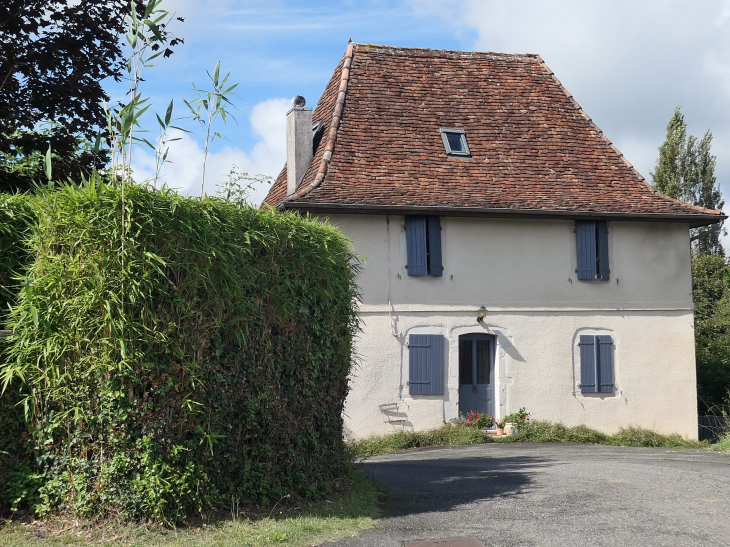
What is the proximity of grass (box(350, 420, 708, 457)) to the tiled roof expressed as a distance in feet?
14.7

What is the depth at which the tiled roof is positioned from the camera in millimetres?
16266

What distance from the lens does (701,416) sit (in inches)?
742

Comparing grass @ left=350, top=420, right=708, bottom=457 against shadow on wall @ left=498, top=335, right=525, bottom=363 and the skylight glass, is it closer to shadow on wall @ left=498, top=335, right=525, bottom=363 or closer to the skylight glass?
shadow on wall @ left=498, top=335, right=525, bottom=363

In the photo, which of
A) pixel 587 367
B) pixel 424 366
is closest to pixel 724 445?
pixel 587 367

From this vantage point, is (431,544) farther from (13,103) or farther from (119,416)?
(13,103)

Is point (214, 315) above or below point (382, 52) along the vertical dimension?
below

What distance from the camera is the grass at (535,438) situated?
1526cm

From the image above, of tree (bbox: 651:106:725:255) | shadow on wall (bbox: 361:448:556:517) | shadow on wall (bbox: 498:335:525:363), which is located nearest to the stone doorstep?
shadow on wall (bbox: 361:448:556:517)

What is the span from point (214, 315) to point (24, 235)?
5.34 feet

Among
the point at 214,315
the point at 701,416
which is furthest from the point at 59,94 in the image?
the point at 701,416

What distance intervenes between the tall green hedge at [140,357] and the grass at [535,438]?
28.0 ft

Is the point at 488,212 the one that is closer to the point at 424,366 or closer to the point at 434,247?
the point at 434,247

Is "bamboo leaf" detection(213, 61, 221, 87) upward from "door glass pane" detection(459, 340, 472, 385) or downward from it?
upward

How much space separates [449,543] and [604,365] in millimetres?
11740
